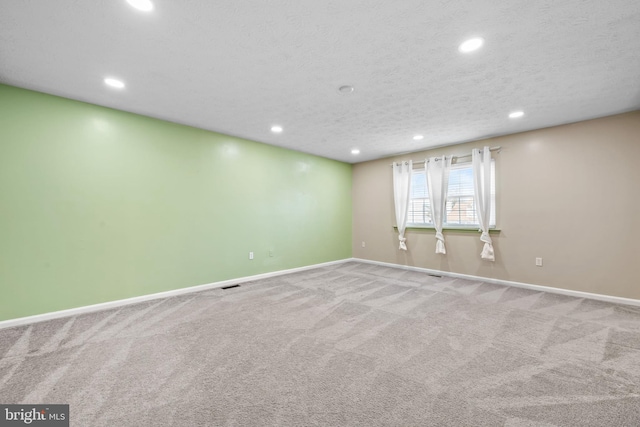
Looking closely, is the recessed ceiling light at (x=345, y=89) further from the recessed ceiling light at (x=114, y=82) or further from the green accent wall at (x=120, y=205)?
the green accent wall at (x=120, y=205)

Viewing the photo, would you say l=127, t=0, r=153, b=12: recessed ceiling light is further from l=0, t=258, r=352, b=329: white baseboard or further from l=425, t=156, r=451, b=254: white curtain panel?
l=425, t=156, r=451, b=254: white curtain panel

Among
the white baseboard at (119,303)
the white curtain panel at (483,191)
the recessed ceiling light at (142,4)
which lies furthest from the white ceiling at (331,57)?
the white baseboard at (119,303)

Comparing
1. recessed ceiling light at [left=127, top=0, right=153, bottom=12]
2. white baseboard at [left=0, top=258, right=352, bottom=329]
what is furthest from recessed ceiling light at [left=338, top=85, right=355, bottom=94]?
white baseboard at [left=0, top=258, right=352, bottom=329]

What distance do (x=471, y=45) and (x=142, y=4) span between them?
235 cm

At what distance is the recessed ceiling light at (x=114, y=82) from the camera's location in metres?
2.53

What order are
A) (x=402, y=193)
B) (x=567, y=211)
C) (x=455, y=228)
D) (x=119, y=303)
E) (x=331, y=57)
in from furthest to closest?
1. (x=402, y=193)
2. (x=455, y=228)
3. (x=567, y=211)
4. (x=119, y=303)
5. (x=331, y=57)

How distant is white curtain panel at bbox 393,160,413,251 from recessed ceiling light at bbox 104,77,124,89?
15.4 ft

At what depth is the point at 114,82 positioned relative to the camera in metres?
2.57

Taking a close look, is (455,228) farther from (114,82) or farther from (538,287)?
(114,82)

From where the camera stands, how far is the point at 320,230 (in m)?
5.74

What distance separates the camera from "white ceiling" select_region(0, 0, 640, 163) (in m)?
1.67

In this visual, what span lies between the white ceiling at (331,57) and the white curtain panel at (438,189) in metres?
1.40

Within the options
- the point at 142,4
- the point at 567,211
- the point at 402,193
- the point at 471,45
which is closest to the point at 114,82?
the point at 142,4

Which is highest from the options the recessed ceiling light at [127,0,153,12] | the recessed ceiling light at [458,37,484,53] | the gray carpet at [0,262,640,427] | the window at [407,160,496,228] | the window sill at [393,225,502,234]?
the recessed ceiling light at [127,0,153,12]
